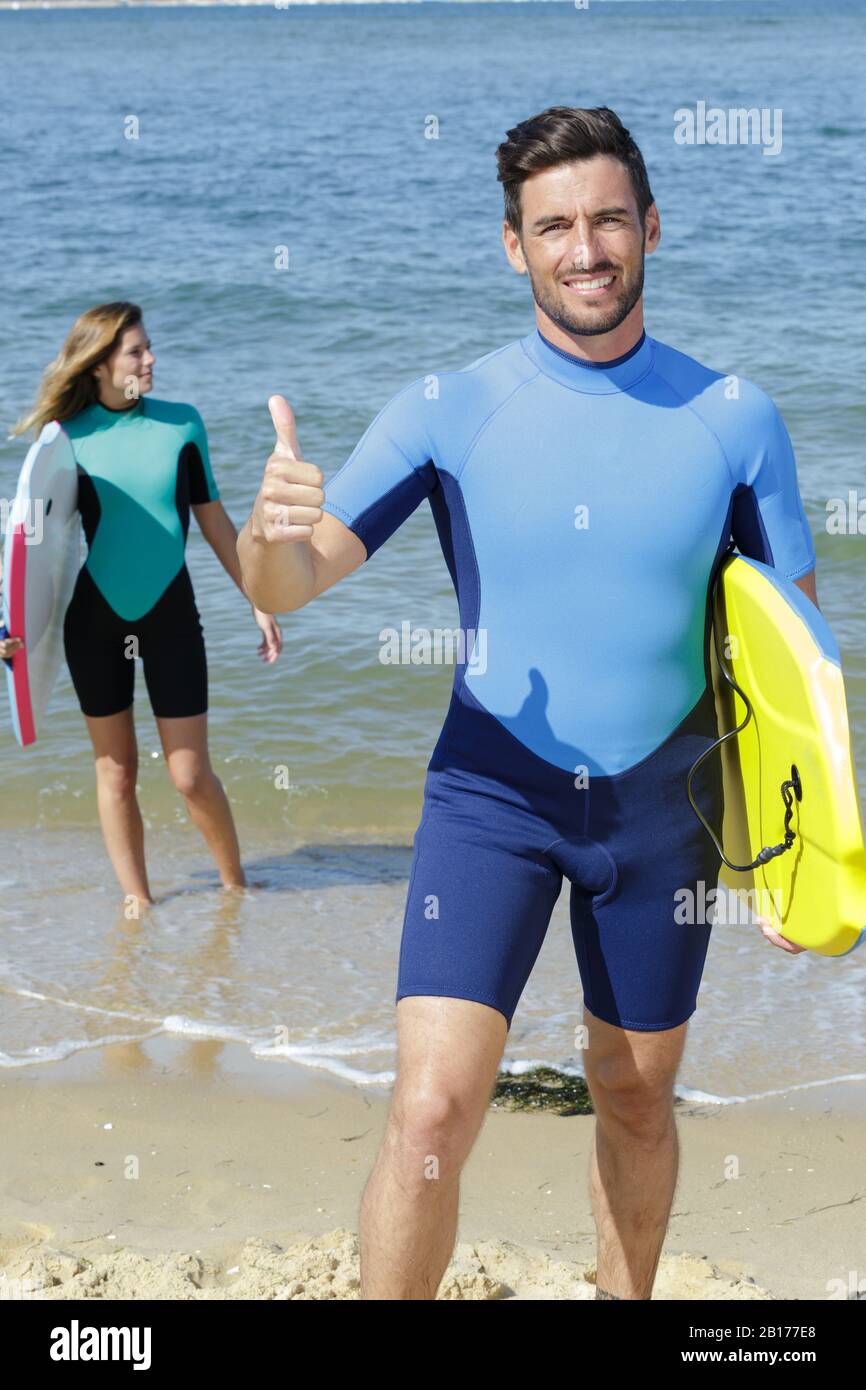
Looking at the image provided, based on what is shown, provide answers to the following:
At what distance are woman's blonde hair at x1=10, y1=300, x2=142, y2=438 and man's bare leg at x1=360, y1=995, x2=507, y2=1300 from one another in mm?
2952

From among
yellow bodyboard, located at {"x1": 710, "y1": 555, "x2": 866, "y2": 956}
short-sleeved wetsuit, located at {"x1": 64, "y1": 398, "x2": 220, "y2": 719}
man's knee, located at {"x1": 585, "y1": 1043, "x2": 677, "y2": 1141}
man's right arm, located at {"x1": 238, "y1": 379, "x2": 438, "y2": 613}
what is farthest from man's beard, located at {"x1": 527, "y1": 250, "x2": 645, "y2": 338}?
short-sleeved wetsuit, located at {"x1": 64, "y1": 398, "x2": 220, "y2": 719}

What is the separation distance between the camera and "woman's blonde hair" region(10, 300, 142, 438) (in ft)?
15.4

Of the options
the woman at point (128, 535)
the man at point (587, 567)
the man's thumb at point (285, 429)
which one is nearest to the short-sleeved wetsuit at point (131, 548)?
the woman at point (128, 535)

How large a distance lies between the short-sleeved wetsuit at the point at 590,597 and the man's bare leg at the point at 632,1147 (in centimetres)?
5

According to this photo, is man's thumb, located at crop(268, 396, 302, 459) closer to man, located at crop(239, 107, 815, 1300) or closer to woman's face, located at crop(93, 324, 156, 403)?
man, located at crop(239, 107, 815, 1300)

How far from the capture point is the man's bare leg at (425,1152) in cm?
223

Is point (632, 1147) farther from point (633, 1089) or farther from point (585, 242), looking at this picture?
point (585, 242)

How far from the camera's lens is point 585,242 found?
8.18 ft

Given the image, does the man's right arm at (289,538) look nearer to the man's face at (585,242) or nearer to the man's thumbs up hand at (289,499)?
the man's thumbs up hand at (289,499)

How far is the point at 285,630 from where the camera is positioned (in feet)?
27.0

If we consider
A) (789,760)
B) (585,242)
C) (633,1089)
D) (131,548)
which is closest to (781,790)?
(789,760)

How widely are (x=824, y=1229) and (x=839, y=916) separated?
1355mm

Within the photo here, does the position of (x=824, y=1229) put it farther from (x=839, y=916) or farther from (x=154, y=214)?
(x=154, y=214)

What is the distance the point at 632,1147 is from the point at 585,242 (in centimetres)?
152
